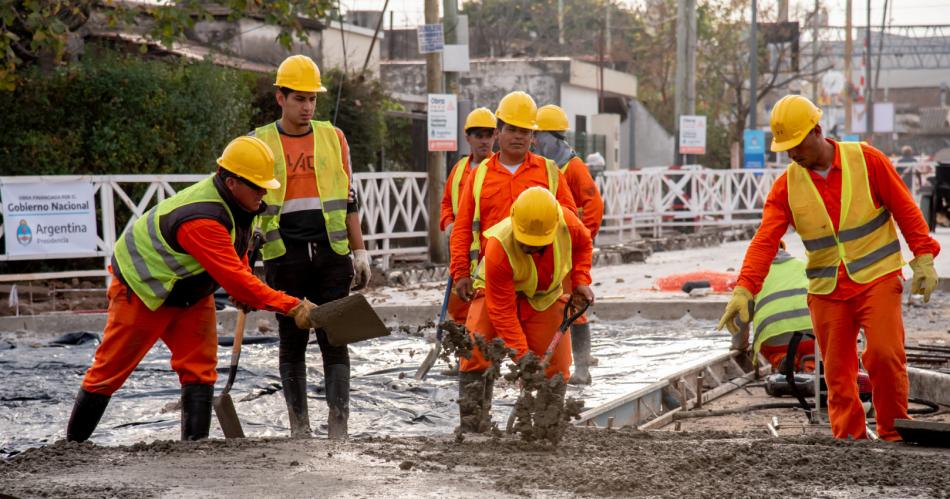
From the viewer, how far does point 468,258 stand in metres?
7.71

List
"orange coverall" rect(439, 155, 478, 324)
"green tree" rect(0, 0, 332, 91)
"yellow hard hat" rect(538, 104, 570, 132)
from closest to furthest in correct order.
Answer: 1. "orange coverall" rect(439, 155, 478, 324)
2. "yellow hard hat" rect(538, 104, 570, 132)
3. "green tree" rect(0, 0, 332, 91)

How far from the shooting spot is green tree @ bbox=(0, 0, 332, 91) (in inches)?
541

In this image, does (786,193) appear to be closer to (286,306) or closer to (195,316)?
(286,306)

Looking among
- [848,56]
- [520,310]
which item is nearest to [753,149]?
[848,56]

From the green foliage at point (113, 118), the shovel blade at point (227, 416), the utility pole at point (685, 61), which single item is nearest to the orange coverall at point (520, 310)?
the shovel blade at point (227, 416)

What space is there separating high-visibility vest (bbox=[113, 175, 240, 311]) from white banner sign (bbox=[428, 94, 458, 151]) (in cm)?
1144

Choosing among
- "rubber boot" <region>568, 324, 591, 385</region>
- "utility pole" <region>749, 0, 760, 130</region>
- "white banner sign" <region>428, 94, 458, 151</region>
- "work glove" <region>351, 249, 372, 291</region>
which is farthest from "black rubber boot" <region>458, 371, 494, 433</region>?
"utility pole" <region>749, 0, 760, 130</region>

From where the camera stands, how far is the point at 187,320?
621 centimetres

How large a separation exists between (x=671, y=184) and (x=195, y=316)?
851 inches

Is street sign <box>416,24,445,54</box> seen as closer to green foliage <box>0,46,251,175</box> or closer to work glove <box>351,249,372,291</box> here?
green foliage <box>0,46,251,175</box>

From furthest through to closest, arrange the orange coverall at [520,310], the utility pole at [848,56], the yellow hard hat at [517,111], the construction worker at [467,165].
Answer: the utility pole at [848,56] < the construction worker at [467,165] < the yellow hard hat at [517,111] < the orange coverall at [520,310]

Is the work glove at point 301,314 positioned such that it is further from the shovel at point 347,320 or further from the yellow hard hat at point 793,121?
the yellow hard hat at point 793,121

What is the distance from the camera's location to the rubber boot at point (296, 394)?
6934mm

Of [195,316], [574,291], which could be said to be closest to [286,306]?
[195,316]
